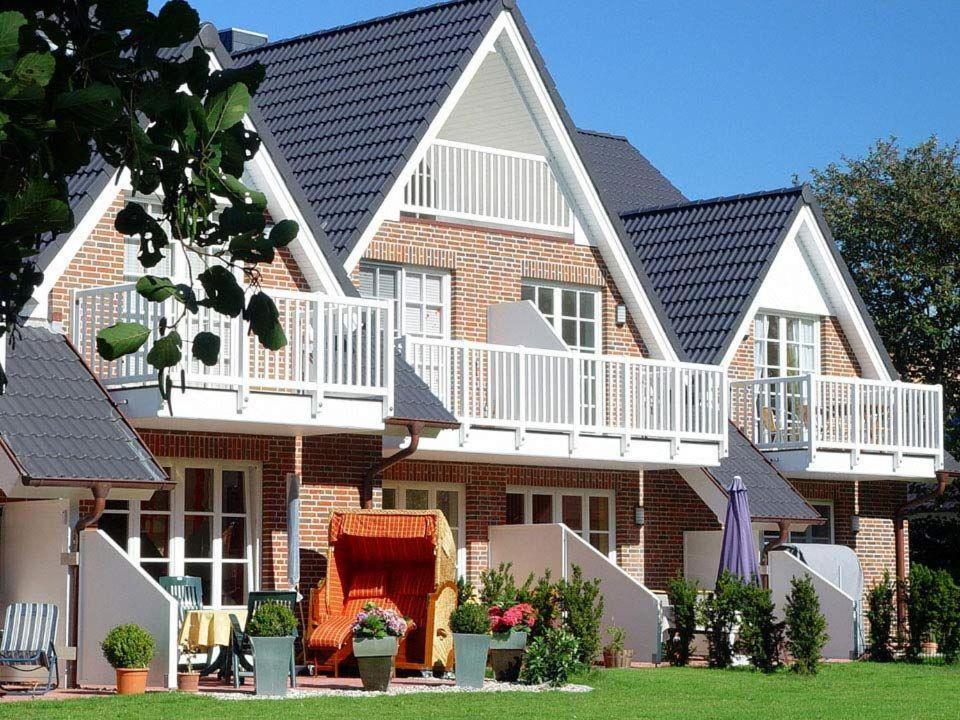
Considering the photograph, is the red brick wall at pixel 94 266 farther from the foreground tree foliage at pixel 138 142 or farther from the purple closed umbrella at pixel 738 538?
the foreground tree foliage at pixel 138 142

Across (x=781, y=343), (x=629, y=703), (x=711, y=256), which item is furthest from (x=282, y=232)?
(x=781, y=343)

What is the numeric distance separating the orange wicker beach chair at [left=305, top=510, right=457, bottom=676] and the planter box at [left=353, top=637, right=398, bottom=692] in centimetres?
158

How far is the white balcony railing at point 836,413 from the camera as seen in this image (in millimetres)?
26609

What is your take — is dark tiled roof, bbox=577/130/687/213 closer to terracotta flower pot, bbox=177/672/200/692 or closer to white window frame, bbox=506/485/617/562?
white window frame, bbox=506/485/617/562

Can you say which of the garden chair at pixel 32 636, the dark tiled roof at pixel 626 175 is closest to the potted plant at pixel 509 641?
the garden chair at pixel 32 636

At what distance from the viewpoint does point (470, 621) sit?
1792cm

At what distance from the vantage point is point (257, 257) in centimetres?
637

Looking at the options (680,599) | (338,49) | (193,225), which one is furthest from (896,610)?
(193,225)

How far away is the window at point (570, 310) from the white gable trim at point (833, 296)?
8.59 ft

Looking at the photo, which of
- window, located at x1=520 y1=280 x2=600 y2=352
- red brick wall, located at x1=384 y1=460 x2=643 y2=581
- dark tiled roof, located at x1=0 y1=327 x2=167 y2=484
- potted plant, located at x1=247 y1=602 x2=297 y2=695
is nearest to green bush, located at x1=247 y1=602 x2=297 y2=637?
potted plant, located at x1=247 y1=602 x2=297 y2=695

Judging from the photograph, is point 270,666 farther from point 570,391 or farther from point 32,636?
point 570,391

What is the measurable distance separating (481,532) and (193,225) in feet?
57.6

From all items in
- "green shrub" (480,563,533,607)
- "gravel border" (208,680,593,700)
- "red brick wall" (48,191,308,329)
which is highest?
"red brick wall" (48,191,308,329)

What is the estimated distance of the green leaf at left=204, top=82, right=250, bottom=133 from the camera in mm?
6121
